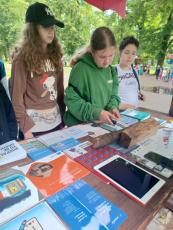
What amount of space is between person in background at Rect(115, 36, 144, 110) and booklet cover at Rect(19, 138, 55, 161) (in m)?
1.06

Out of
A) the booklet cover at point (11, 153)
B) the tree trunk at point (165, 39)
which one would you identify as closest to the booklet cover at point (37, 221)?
the booklet cover at point (11, 153)

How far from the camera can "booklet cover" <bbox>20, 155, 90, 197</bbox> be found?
599mm

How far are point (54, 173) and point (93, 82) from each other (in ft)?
2.28

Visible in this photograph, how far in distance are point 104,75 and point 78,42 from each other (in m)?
4.71

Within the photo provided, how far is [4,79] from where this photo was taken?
3.50 feet

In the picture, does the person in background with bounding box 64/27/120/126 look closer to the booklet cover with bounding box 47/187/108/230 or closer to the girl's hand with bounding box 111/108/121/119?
the girl's hand with bounding box 111/108/121/119

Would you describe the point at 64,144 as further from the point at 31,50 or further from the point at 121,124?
the point at 31,50

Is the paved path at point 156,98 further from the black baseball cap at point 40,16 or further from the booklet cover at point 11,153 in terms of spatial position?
the booklet cover at point 11,153

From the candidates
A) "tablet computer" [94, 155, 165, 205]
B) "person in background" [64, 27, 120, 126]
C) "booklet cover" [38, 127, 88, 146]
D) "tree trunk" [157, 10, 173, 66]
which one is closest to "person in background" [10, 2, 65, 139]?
"person in background" [64, 27, 120, 126]

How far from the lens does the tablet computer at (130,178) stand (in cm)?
59

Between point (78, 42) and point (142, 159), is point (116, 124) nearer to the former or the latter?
point (142, 159)

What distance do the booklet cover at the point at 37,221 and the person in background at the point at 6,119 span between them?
2.23ft

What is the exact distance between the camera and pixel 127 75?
179cm

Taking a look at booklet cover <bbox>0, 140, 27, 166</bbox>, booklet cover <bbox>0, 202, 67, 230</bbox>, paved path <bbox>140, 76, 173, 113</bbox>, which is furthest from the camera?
paved path <bbox>140, 76, 173, 113</bbox>
